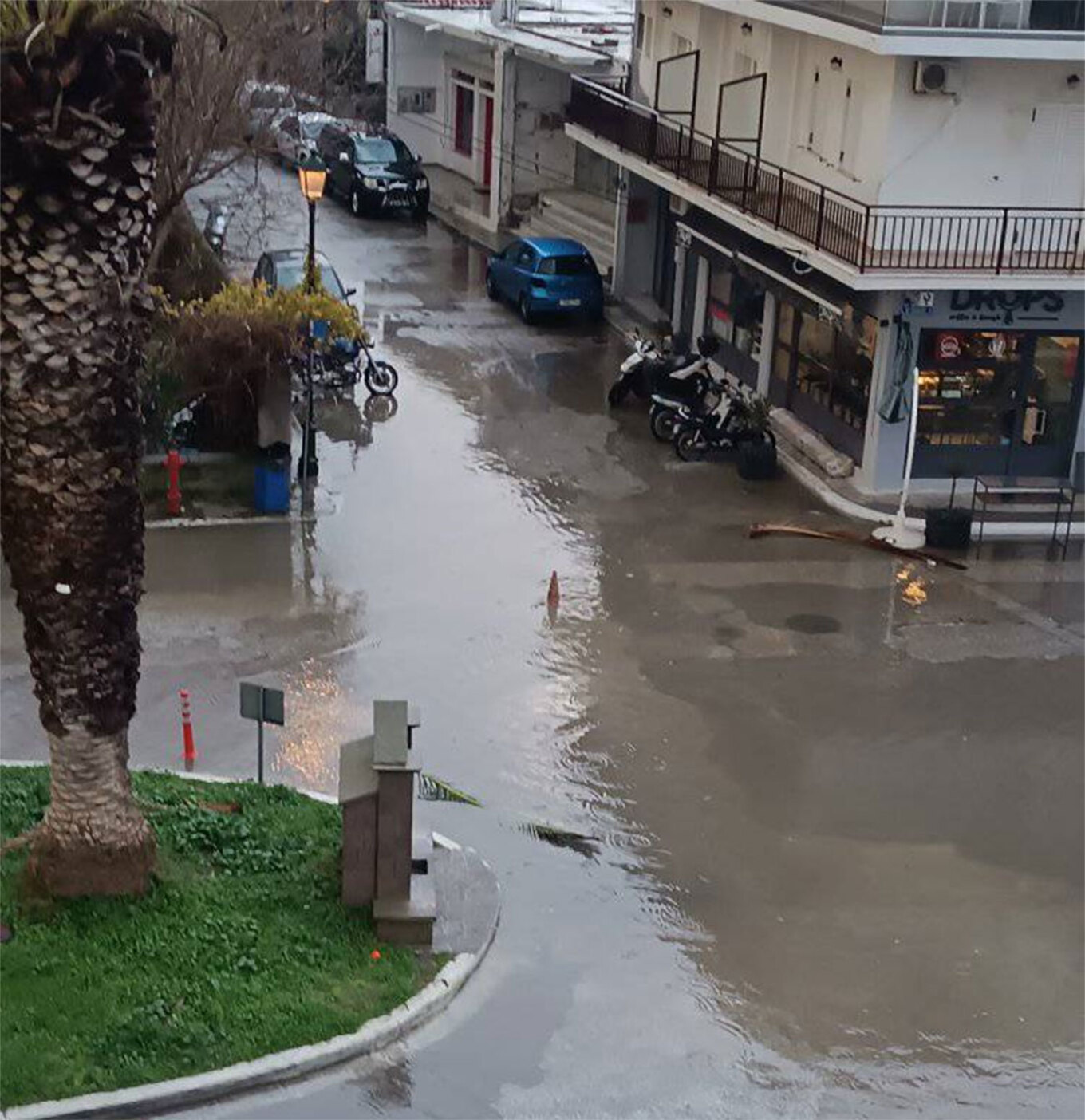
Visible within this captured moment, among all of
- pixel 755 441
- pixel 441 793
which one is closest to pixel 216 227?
pixel 755 441

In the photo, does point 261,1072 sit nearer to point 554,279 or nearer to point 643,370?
point 643,370

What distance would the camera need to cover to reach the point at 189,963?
11.0m

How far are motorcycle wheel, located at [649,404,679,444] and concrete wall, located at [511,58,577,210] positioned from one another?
50.4 feet

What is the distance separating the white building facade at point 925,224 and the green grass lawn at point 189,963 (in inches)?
474

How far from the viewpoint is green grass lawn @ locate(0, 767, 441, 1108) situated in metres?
10.3

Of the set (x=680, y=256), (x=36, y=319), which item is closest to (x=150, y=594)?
(x=36, y=319)

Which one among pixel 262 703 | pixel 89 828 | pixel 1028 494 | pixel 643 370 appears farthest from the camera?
pixel 643 370

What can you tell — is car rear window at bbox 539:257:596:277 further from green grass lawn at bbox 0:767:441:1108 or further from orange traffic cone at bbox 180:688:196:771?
green grass lawn at bbox 0:767:441:1108

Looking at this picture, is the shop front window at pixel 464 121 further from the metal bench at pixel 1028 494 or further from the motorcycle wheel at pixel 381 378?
the metal bench at pixel 1028 494

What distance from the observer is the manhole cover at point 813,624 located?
1839cm

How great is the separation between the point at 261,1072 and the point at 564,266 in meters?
23.1

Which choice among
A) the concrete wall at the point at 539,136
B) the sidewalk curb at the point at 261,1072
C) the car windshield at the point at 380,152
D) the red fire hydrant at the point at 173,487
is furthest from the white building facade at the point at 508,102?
the sidewalk curb at the point at 261,1072

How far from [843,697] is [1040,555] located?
18.2ft

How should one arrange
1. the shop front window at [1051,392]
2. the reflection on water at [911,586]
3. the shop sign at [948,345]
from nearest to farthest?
1. the reflection on water at [911,586]
2. the shop sign at [948,345]
3. the shop front window at [1051,392]
